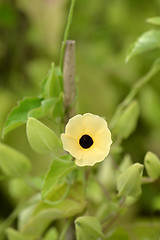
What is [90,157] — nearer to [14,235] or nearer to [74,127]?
[74,127]

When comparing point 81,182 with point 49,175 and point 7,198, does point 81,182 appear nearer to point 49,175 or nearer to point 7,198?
point 49,175

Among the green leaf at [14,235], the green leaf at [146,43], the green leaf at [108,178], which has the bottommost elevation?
the green leaf at [108,178]

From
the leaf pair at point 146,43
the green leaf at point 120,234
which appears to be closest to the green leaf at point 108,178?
the green leaf at point 120,234

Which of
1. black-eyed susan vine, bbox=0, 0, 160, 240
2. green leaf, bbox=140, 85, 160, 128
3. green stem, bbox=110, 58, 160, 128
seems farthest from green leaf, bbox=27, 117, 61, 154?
green leaf, bbox=140, 85, 160, 128

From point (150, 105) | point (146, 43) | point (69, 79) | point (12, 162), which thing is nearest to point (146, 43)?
point (146, 43)

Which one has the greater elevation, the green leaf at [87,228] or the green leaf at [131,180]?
the green leaf at [131,180]

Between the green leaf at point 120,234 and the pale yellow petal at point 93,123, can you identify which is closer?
the pale yellow petal at point 93,123

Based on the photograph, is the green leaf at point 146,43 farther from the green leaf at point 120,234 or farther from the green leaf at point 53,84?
the green leaf at point 120,234
